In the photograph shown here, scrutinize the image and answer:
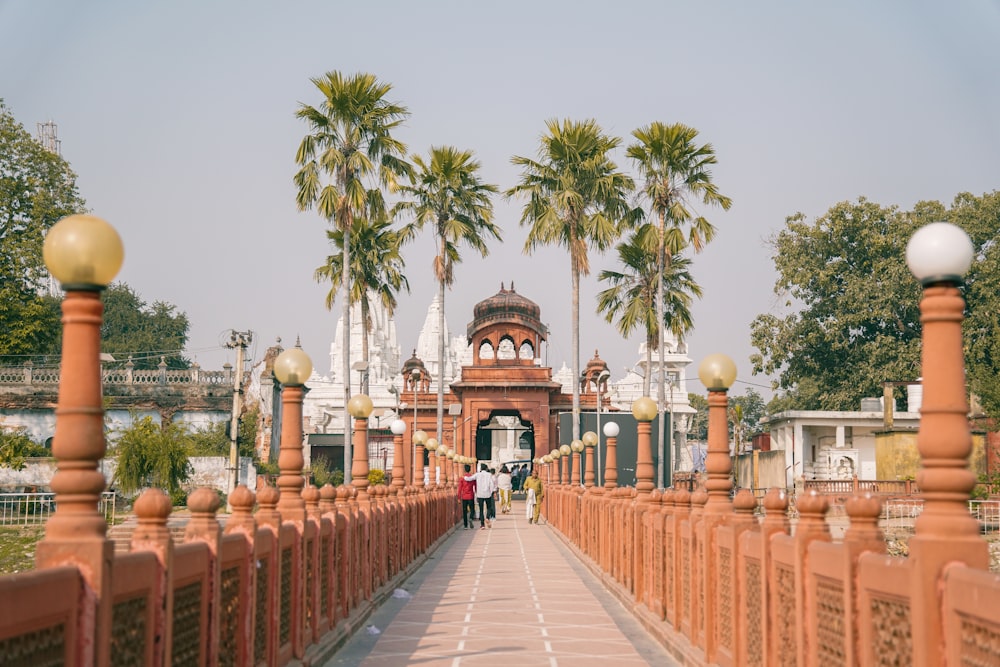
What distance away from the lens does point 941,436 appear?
5312 mm

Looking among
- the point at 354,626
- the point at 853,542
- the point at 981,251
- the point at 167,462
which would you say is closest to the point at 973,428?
the point at 981,251

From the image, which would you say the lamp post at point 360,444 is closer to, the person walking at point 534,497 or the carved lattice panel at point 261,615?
the carved lattice panel at point 261,615

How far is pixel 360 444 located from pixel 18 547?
15364 mm

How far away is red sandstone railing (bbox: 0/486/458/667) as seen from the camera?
477cm

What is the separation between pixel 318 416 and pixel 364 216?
54700mm

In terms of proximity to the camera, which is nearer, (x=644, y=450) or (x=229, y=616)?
(x=229, y=616)

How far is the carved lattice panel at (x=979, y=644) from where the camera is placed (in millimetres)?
4422

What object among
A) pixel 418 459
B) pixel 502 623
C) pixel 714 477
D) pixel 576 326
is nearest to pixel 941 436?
pixel 714 477

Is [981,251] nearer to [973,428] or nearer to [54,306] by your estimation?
[973,428]

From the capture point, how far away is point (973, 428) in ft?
150

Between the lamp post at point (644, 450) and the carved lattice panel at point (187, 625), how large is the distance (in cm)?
981

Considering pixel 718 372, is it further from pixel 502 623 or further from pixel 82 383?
pixel 82 383

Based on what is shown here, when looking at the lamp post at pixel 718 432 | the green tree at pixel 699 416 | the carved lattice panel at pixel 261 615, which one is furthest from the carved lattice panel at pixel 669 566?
the green tree at pixel 699 416

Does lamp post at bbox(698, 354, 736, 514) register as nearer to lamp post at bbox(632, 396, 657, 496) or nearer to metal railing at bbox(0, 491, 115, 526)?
lamp post at bbox(632, 396, 657, 496)
